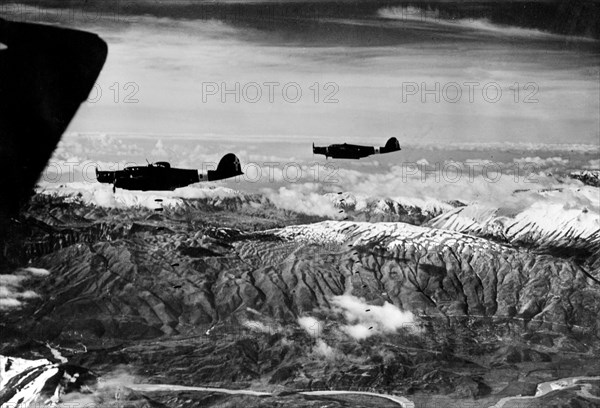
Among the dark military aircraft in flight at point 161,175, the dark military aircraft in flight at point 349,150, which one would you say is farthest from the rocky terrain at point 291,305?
the dark military aircraft in flight at point 349,150

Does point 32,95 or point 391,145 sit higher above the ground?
point 32,95

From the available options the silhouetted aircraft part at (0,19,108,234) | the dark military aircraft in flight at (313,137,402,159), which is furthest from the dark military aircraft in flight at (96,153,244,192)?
the dark military aircraft in flight at (313,137,402,159)

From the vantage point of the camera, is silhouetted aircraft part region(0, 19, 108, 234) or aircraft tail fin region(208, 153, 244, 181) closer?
silhouetted aircraft part region(0, 19, 108, 234)

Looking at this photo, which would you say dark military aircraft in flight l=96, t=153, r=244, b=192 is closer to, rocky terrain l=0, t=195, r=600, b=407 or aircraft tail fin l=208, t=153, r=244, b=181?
aircraft tail fin l=208, t=153, r=244, b=181

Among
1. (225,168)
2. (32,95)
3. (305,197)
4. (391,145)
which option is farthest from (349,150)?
(32,95)

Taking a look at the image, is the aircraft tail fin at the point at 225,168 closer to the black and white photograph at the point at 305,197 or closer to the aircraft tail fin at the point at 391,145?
the black and white photograph at the point at 305,197

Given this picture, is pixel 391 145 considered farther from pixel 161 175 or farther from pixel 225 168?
pixel 161 175
